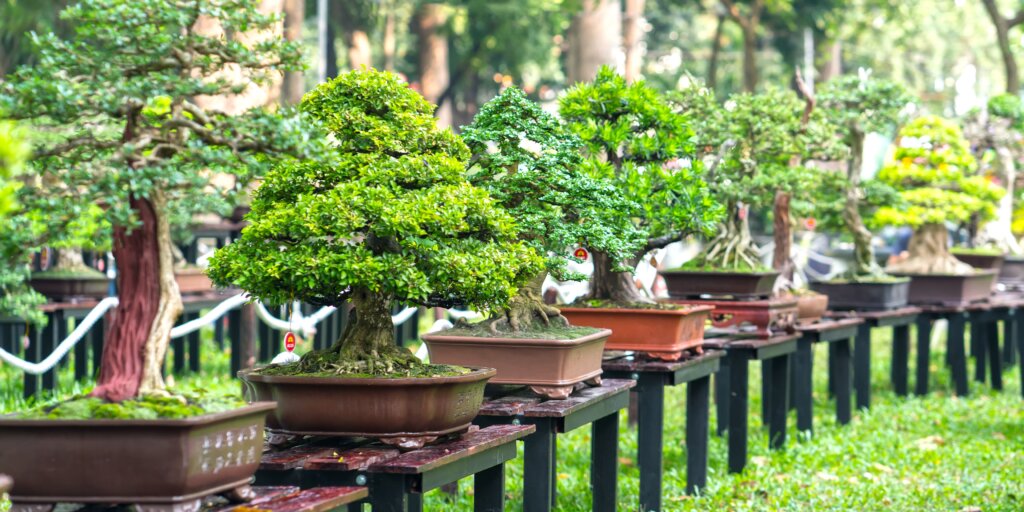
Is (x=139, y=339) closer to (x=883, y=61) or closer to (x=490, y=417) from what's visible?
(x=490, y=417)

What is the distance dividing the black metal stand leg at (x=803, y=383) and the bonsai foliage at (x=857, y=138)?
1320mm

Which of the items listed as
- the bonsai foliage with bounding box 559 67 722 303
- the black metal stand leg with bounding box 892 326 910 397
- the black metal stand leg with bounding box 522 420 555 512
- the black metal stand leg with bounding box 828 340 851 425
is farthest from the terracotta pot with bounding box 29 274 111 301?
the black metal stand leg with bounding box 892 326 910 397

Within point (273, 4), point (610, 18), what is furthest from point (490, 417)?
point (610, 18)

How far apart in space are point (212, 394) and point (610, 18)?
11.6 meters

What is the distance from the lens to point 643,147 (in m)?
5.79

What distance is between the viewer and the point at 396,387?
367 centimetres

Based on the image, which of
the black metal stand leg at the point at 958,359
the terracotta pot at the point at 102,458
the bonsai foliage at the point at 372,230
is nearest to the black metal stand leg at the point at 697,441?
the bonsai foliage at the point at 372,230

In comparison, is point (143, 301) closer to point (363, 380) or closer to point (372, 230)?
point (363, 380)

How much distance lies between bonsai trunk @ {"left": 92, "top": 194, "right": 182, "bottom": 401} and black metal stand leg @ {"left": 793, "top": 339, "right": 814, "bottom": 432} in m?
6.13

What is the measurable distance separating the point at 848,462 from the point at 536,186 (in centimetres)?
382


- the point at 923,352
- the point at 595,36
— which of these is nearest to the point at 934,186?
the point at 923,352

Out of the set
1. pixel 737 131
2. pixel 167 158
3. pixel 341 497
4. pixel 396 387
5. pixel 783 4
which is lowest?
pixel 341 497

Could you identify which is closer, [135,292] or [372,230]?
[135,292]

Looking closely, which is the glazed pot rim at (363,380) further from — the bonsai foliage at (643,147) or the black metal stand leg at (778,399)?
the black metal stand leg at (778,399)
